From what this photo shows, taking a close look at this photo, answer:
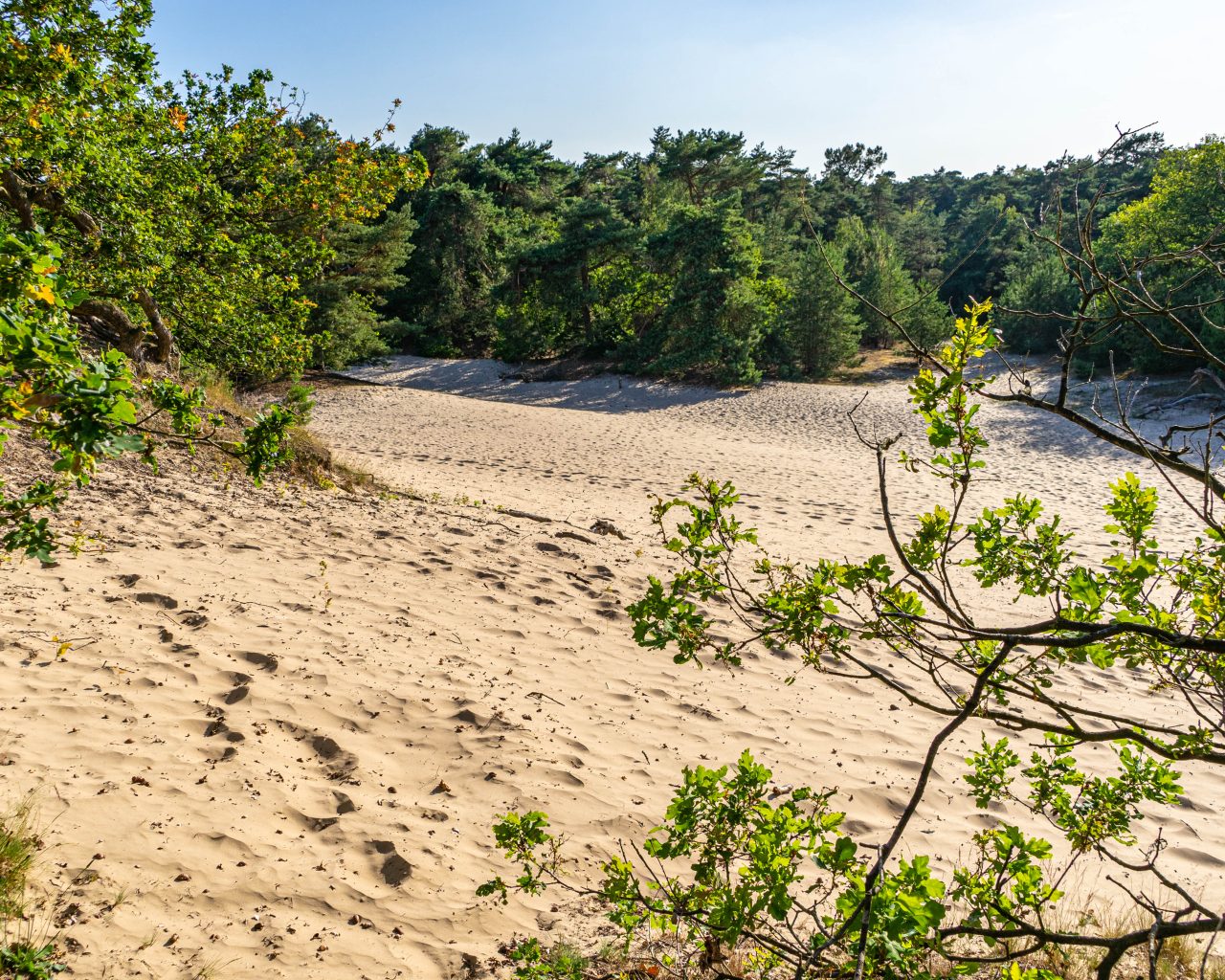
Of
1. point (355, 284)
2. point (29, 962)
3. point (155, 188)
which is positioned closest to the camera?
point (29, 962)

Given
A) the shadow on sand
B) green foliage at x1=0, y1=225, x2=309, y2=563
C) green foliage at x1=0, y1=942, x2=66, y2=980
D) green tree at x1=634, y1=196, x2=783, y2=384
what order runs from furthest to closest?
green tree at x1=634, y1=196, x2=783, y2=384 → the shadow on sand → green foliage at x1=0, y1=942, x2=66, y2=980 → green foliage at x1=0, y1=225, x2=309, y2=563

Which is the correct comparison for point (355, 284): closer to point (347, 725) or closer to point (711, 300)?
point (711, 300)

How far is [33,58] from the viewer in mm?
6758

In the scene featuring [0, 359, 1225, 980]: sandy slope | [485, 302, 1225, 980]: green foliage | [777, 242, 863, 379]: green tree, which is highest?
[777, 242, 863, 379]: green tree

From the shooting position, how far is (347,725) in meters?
4.09

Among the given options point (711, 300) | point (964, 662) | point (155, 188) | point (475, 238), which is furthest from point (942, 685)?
point (475, 238)

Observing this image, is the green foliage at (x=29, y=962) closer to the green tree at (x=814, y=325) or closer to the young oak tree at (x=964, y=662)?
the young oak tree at (x=964, y=662)

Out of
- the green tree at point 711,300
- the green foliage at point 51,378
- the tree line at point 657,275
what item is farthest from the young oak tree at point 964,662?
Result: the green tree at point 711,300

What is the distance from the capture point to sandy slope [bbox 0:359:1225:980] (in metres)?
2.85

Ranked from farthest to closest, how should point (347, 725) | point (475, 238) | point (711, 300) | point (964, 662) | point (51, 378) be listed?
point (475, 238) < point (711, 300) < point (347, 725) < point (964, 662) < point (51, 378)

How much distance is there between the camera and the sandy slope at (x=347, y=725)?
9.35 feet

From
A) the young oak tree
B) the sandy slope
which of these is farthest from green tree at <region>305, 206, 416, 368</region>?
the young oak tree

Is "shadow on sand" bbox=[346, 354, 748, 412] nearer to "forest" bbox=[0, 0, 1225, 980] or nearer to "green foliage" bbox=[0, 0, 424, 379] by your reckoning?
"forest" bbox=[0, 0, 1225, 980]

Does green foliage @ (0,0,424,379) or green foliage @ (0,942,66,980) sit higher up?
green foliage @ (0,0,424,379)
